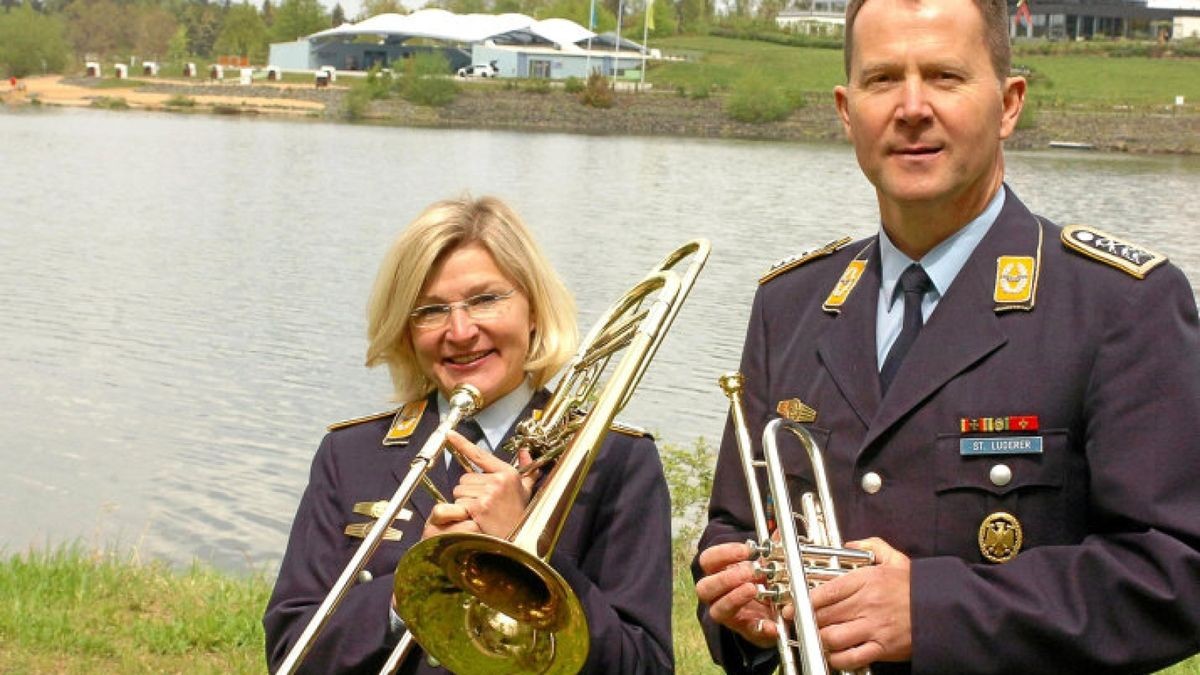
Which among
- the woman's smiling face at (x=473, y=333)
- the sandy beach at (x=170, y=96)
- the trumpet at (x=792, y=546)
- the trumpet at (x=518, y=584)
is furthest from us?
the sandy beach at (x=170, y=96)

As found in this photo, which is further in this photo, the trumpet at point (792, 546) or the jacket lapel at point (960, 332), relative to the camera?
the jacket lapel at point (960, 332)

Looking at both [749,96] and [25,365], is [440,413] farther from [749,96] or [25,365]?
[749,96]

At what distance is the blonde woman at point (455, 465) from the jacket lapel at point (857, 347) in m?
0.58

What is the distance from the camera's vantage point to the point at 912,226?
10.2ft

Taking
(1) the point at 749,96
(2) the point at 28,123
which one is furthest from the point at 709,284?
(1) the point at 749,96

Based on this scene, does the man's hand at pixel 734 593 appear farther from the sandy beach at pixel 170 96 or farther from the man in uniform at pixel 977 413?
the sandy beach at pixel 170 96

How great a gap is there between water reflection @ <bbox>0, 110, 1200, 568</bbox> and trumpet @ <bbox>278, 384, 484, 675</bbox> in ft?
19.8

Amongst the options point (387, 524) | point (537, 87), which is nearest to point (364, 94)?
point (537, 87)

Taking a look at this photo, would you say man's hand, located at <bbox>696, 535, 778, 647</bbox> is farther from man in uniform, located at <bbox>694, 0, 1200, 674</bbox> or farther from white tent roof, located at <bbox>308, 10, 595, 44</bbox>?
white tent roof, located at <bbox>308, 10, 595, 44</bbox>

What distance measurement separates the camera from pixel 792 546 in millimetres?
2828

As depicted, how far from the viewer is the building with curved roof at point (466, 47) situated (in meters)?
97.9

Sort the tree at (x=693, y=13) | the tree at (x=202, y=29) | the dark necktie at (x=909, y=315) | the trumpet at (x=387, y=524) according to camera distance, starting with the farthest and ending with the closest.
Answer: the tree at (x=202, y=29), the tree at (x=693, y=13), the trumpet at (x=387, y=524), the dark necktie at (x=909, y=315)

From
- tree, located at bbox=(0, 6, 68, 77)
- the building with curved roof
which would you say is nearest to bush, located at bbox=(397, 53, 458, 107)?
the building with curved roof

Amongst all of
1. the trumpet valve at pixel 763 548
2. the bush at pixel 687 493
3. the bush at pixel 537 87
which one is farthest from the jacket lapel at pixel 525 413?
the bush at pixel 537 87
